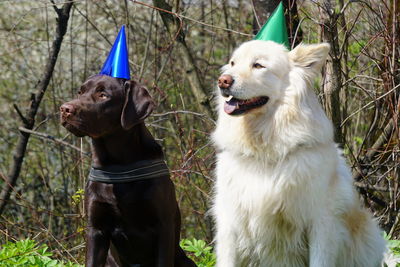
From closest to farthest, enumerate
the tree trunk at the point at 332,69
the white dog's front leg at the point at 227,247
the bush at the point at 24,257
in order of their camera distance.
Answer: the white dog's front leg at the point at 227,247, the bush at the point at 24,257, the tree trunk at the point at 332,69

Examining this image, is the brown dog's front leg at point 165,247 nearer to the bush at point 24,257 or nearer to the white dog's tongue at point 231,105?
the white dog's tongue at point 231,105

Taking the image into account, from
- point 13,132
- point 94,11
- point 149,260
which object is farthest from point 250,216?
point 13,132

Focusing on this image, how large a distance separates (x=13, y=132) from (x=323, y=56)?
618cm

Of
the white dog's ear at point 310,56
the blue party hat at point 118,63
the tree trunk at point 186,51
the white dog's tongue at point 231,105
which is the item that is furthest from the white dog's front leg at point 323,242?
the tree trunk at point 186,51

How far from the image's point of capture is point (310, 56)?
4152 mm

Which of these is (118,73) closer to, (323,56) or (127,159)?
(127,159)

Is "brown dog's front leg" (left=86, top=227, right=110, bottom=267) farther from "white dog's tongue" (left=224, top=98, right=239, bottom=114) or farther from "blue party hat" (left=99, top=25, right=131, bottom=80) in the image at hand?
"white dog's tongue" (left=224, top=98, right=239, bottom=114)

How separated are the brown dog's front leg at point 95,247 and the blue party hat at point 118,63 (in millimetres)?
956

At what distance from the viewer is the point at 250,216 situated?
4.18 m

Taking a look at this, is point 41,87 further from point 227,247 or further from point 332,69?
point 227,247

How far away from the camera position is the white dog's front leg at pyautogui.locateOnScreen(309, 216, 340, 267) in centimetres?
407

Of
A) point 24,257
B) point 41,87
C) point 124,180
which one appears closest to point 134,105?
point 124,180

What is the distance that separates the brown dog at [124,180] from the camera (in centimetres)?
400

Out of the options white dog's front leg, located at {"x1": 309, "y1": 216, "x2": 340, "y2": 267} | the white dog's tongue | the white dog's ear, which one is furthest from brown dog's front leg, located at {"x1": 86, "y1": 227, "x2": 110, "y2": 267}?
the white dog's ear
